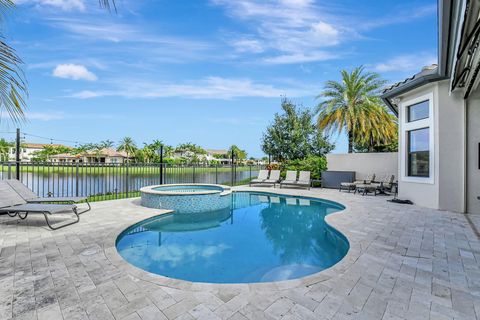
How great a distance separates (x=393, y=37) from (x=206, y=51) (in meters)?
8.48

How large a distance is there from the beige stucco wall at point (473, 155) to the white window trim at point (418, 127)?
81 cm

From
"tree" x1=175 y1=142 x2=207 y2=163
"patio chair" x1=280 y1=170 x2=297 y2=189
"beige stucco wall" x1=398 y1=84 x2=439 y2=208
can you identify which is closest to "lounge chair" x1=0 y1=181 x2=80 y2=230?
"patio chair" x1=280 y1=170 x2=297 y2=189

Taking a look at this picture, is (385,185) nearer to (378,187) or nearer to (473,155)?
(378,187)

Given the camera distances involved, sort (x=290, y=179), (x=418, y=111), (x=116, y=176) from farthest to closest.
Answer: (x=290, y=179) → (x=116, y=176) → (x=418, y=111)

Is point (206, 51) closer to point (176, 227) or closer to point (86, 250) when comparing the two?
point (176, 227)

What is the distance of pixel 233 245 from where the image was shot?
17.0 ft

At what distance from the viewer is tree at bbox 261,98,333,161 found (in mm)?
17422

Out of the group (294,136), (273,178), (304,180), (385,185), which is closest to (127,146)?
(294,136)

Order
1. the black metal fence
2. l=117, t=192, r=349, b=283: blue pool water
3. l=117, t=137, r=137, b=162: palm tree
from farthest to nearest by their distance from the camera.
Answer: l=117, t=137, r=137, b=162: palm tree < the black metal fence < l=117, t=192, r=349, b=283: blue pool water

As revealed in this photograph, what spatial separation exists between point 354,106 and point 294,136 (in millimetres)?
4252

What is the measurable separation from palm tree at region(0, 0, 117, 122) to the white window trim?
29.8 feet

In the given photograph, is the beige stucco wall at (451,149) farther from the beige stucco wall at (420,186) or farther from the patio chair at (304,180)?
the patio chair at (304,180)

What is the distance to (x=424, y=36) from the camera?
29.8 ft

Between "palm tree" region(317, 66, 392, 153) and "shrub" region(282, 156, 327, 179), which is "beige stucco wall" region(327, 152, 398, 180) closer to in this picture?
"shrub" region(282, 156, 327, 179)
